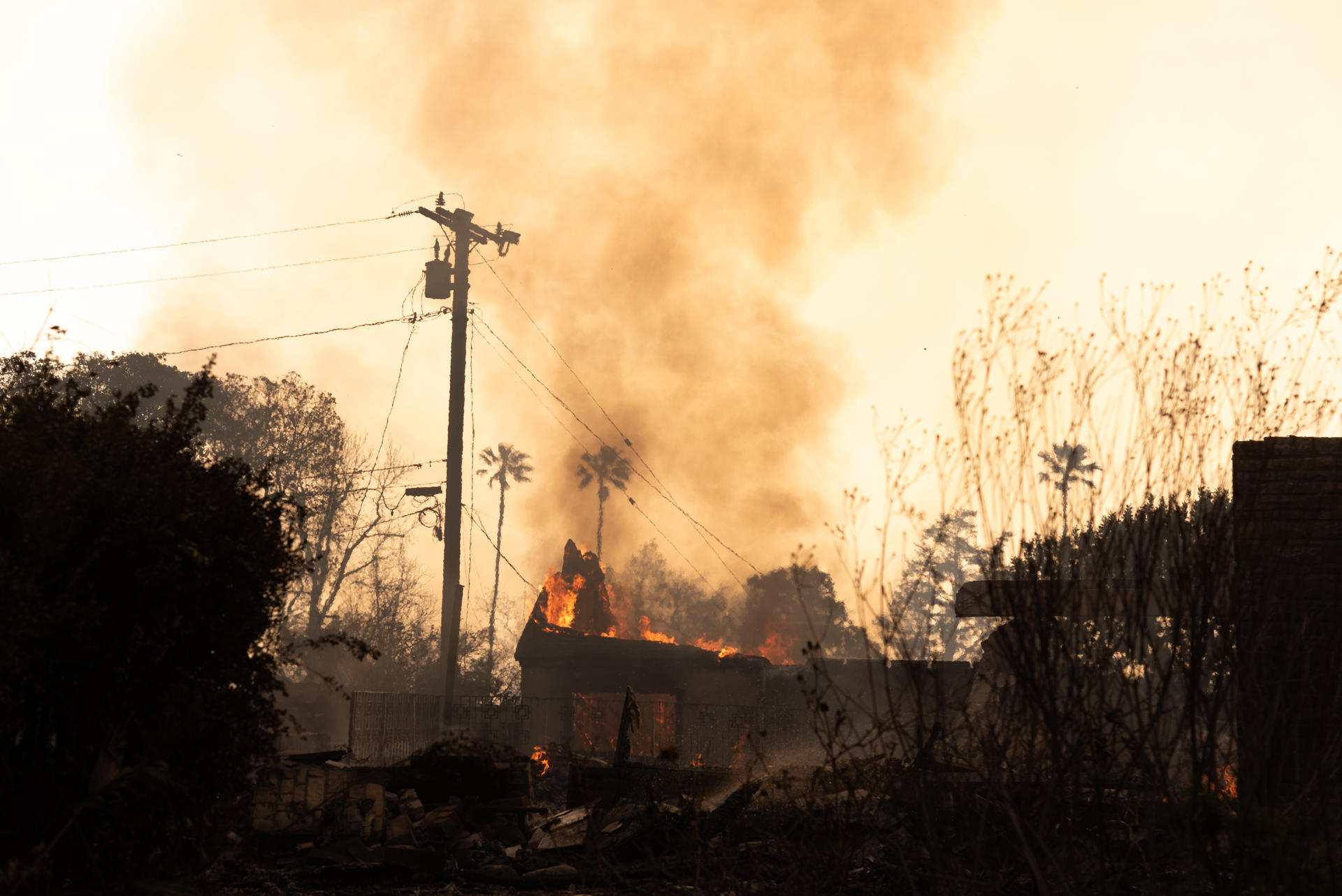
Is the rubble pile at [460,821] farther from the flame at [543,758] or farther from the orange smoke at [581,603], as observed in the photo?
the orange smoke at [581,603]

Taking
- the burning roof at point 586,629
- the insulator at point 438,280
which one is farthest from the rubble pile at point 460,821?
the burning roof at point 586,629

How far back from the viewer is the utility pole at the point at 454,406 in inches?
882

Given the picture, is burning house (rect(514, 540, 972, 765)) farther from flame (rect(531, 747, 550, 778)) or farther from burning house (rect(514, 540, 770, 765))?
flame (rect(531, 747, 550, 778))

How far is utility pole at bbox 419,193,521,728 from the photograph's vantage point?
2241cm

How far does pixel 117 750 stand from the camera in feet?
21.9

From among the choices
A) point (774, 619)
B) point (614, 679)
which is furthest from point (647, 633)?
point (774, 619)

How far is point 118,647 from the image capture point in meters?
6.73

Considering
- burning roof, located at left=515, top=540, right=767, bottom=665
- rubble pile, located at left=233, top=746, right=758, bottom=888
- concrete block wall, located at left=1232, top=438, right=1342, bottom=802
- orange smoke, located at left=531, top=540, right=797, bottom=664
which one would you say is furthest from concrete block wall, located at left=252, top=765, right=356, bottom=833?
orange smoke, located at left=531, top=540, right=797, bottom=664

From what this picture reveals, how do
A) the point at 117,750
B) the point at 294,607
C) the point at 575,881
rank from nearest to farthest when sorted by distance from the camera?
the point at 117,750
the point at 575,881
the point at 294,607

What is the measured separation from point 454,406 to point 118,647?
53.3ft

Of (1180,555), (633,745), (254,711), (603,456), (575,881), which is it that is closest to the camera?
(1180,555)

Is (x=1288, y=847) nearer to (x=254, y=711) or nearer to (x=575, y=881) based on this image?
(x=254, y=711)

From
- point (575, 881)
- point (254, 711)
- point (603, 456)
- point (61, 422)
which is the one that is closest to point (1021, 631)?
point (254, 711)

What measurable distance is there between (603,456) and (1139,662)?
6379 centimetres
